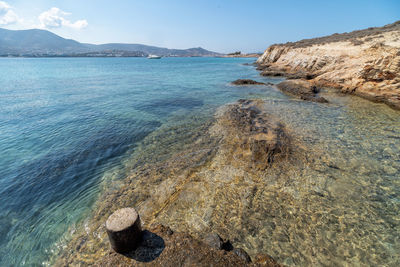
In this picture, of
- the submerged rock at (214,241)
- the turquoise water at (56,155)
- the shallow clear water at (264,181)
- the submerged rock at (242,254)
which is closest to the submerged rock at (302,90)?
the shallow clear water at (264,181)

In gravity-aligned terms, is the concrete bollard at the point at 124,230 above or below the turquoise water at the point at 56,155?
above

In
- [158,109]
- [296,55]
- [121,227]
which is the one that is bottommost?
[158,109]

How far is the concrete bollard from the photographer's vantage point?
3898 mm

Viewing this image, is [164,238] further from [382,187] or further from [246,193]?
[382,187]

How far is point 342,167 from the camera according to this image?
26.1 ft

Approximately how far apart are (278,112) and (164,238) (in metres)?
14.7

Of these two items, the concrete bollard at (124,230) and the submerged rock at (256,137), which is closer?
the concrete bollard at (124,230)

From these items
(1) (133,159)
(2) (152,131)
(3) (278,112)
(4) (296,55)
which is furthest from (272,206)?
(4) (296,55)

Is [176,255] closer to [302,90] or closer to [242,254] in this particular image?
[242,254]

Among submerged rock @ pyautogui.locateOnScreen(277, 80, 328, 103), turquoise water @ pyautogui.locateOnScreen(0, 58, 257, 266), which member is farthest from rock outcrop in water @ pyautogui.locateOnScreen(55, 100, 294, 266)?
submerged rock @ pyautogui.locateOnScreen(277, 80, 328, 103)

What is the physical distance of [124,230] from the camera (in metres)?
3.87

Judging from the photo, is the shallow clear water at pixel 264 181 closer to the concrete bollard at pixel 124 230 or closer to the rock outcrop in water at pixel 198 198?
the rock outcrop in water at pixel 198 198

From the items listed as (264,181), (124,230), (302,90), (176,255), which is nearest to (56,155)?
(124,230)

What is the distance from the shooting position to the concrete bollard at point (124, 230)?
390cm
